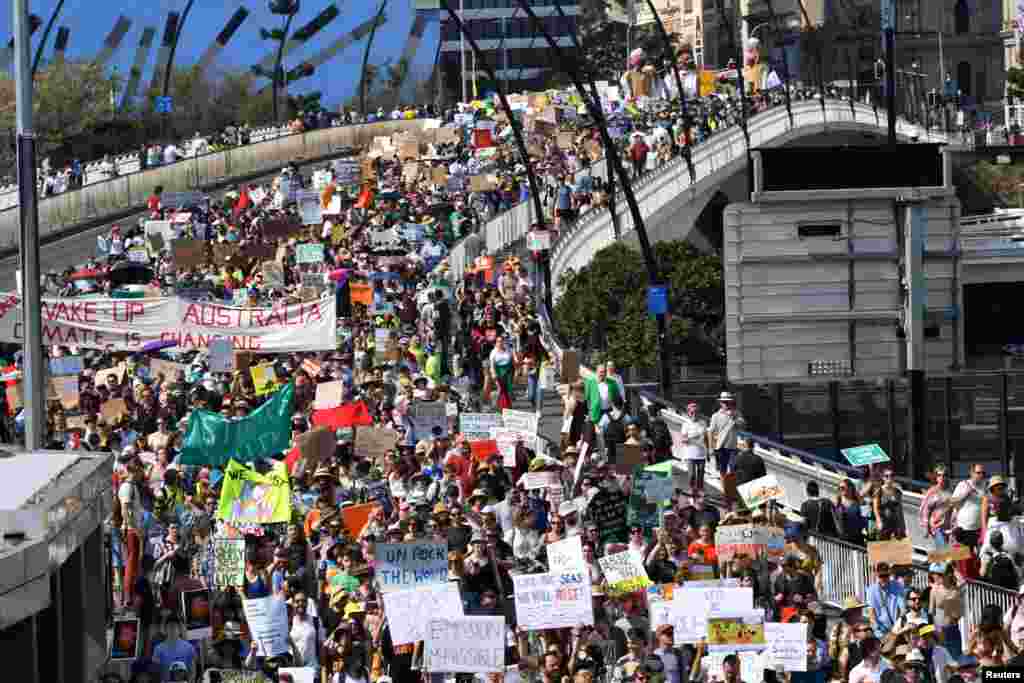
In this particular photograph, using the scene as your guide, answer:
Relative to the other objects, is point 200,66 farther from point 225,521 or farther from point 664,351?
point 225,521

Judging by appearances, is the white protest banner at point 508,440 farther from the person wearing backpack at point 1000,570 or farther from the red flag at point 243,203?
the red flag at point 243,203

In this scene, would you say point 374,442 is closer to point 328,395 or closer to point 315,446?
point 315,446

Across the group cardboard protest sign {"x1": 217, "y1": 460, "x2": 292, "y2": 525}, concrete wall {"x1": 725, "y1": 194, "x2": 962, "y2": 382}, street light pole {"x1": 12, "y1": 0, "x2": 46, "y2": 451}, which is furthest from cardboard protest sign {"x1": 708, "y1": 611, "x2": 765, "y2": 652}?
concrete wall {"x1": 725, "y1": 194, "x2": 962, "y2": 382}

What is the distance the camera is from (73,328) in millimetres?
27516

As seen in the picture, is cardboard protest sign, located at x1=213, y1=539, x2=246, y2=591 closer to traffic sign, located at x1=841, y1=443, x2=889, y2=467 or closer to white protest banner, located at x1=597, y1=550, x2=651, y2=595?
white protest banner, located at x1=597, y1=550, x2=651, y2=595

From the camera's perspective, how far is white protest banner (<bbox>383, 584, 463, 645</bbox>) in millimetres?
15602

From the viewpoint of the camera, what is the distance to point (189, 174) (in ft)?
227

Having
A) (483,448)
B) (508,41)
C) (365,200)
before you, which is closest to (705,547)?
(483,448)

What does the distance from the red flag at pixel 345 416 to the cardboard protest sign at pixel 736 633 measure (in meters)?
8.75

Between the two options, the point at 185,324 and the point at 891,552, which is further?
the point at 185,324

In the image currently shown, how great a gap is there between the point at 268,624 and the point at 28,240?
367 centimetres

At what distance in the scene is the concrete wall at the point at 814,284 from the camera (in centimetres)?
2338

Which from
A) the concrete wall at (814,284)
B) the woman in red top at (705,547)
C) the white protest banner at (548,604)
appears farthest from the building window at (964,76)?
the white protest banner at (548,604)

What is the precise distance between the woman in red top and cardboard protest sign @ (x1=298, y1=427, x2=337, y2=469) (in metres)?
5.15
